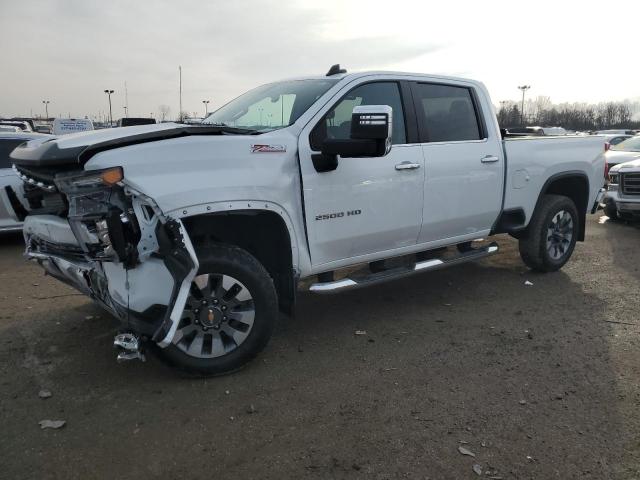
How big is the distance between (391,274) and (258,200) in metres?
Result: 1.47

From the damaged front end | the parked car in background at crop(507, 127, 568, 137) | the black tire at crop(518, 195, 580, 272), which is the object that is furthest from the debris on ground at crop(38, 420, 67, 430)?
the parked car in background at crop(507, 127, 568, 137)

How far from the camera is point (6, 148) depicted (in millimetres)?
7730

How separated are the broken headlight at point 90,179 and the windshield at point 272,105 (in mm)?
1324

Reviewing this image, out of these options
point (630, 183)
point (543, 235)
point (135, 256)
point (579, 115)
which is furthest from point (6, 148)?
point (579, 115)

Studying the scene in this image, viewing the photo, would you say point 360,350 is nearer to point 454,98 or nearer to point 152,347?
point 152,347

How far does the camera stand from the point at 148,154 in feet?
10.5

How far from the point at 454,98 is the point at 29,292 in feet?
15.5

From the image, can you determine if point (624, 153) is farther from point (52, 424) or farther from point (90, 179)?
point (52, 424)

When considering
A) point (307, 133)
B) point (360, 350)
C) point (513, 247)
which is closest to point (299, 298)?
point (360, 350)

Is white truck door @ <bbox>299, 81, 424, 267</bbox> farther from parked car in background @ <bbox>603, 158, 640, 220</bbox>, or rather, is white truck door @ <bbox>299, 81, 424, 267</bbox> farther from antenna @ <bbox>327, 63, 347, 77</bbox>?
parked car in background @ <bbox>603, 158, 640, 220</bbox>

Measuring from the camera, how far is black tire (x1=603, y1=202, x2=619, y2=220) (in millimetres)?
9895

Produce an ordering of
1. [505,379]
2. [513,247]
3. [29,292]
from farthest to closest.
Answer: [513,247] → [29,292] → [505,379]

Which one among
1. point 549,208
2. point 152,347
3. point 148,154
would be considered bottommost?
point 152,347

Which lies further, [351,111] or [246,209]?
[351,111]
